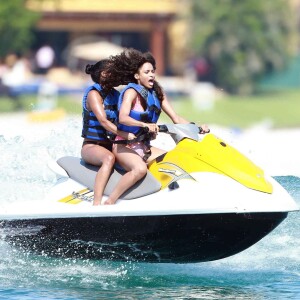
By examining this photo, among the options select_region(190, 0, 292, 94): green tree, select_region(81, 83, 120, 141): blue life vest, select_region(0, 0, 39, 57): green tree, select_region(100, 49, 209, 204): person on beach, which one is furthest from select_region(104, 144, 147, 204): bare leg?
select_region(190, 0, 292, 94): green tree

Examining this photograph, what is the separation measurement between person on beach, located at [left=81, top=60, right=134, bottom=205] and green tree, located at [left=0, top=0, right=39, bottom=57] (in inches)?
995

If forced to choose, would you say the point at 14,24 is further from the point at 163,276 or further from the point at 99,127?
the point at 163,276

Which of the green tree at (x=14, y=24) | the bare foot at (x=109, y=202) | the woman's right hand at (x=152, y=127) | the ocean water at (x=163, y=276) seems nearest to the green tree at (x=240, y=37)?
the green tree at (x=14, y=24)

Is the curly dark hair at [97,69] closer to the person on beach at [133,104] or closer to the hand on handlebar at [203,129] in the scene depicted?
the person on beach at [133,104]

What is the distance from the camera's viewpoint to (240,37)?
1500 inches

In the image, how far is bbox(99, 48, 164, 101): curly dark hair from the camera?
7.32 metres

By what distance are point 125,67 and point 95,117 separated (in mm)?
445

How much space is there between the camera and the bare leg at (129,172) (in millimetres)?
Result: 7262

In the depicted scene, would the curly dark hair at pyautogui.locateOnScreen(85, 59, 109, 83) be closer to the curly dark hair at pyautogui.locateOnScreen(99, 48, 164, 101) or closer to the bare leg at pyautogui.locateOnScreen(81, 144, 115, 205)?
the curly dark hair at pyautogui.locateOnScreen(99, 48, 164, 101)

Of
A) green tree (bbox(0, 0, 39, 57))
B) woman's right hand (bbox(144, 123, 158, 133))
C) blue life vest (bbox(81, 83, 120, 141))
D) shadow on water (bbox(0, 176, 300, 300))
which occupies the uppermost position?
green tree (bbox(0, 0, 39, 57))

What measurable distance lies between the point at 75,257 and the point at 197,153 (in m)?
1.24

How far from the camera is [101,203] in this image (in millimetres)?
7355

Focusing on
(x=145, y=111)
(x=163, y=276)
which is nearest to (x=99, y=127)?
(x=145, y=111)

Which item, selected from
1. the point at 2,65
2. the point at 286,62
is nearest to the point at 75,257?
the point at 2,65
